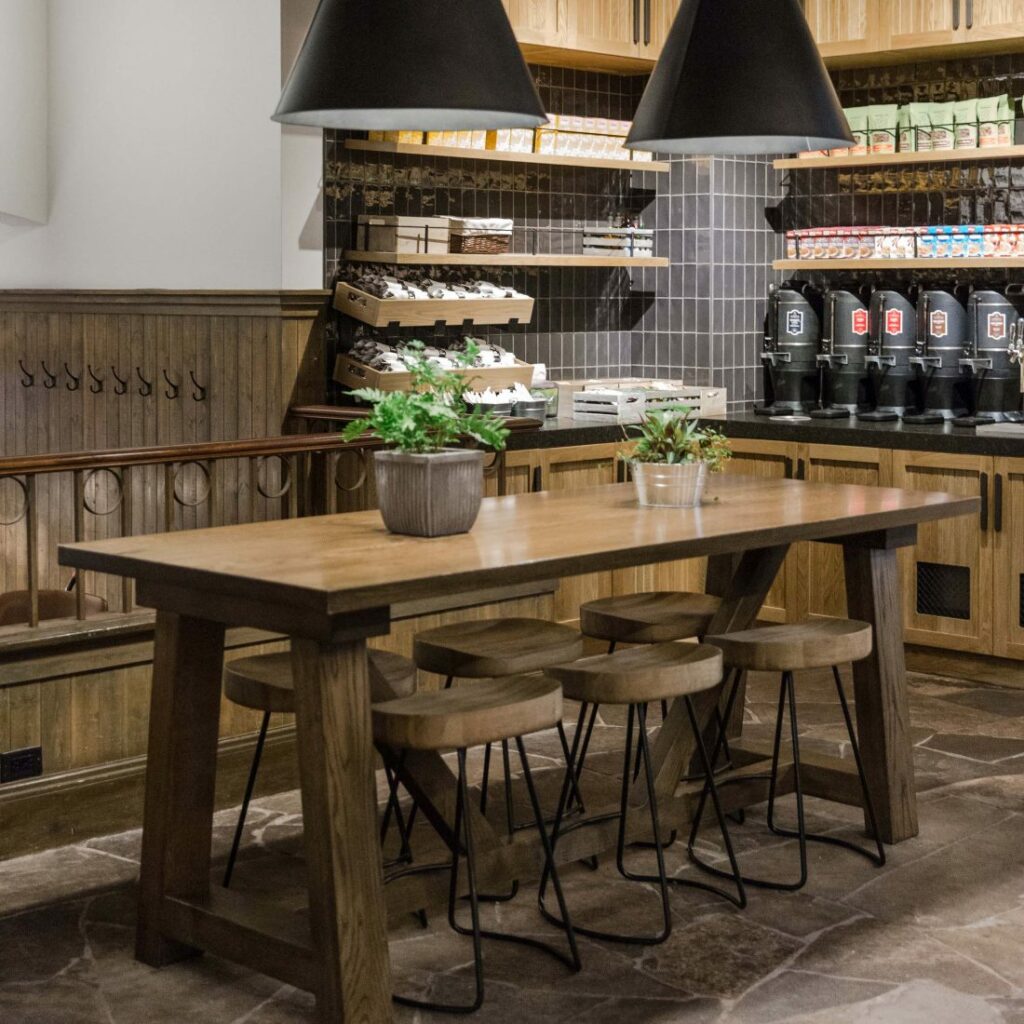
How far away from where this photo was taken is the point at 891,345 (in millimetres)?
7281

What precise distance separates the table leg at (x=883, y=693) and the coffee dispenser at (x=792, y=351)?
294 cm

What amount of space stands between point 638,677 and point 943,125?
13.6 ft

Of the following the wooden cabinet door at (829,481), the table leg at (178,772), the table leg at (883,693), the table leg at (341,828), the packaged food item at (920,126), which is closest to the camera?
the table leg at (341,828)

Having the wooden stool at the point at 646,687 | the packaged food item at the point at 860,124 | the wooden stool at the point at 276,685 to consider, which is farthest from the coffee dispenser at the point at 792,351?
the wooden stool at the point at 276,685

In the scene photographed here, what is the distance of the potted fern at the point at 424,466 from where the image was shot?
383 centimetres

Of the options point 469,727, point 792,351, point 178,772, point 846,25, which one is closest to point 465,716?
point 469,727

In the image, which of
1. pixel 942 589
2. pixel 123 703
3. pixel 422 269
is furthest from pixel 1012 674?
pixel 123 703

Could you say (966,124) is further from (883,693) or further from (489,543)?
(489,543)

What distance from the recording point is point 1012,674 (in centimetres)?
659

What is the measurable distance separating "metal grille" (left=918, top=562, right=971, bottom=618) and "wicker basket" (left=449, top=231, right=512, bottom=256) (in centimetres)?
212

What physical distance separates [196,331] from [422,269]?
0.95 meters

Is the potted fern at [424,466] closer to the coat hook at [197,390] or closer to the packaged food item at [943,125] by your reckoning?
the coat hook at [197,390]

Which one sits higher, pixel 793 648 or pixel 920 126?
pixel 920 126

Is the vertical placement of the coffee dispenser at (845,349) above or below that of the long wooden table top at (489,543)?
above
